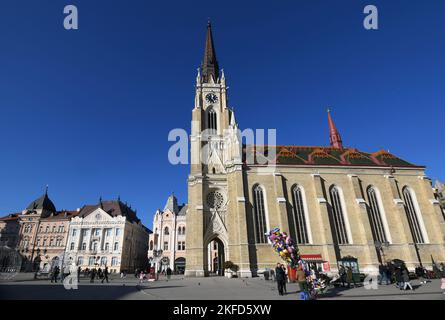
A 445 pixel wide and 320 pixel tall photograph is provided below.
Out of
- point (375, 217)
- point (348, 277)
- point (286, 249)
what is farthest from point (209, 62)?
point (348, 277)

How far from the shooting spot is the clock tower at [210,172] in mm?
33656

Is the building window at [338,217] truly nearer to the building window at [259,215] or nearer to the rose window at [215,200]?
the building window at [259,215]

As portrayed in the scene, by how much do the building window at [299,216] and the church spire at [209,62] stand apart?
28803mm

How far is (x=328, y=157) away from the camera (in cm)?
4147

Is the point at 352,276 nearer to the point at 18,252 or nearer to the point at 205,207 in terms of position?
the point at 205,207

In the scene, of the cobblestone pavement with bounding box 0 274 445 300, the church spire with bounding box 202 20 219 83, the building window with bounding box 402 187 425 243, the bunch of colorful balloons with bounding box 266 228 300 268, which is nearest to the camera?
the cobblestone pavement with bounding box 0 274 445 300

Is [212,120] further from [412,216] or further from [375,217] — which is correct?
[412,216]

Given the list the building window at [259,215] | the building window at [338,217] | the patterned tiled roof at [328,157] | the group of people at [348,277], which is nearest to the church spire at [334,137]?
the patterned tiled roof at [328,157]

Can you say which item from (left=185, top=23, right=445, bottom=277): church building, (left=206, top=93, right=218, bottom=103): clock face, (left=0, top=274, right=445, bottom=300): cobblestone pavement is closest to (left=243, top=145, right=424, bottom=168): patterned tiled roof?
(left=185, top=23, right=445, bottom=277): church building

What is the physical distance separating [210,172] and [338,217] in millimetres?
20360

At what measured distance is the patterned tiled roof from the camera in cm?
3922

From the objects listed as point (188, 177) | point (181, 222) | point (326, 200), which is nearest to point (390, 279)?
point (326, 200)

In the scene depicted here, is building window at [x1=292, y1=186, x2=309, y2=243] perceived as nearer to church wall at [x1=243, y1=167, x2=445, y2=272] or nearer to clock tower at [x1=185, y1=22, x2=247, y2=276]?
church wall at [x1=243, y1=167, x2=445, y2=272]

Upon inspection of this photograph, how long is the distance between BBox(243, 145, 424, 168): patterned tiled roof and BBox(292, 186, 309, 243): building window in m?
4.68
